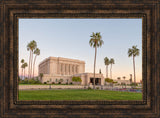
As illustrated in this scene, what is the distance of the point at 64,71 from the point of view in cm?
8325

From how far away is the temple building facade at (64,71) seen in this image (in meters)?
64.4

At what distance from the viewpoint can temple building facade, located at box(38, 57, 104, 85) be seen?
211 ft

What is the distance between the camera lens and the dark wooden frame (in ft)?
16.6

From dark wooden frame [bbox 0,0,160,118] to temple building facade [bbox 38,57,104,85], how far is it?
57079 mm

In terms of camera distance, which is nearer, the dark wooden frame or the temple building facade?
the dark wooden frame

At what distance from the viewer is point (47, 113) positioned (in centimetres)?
500
